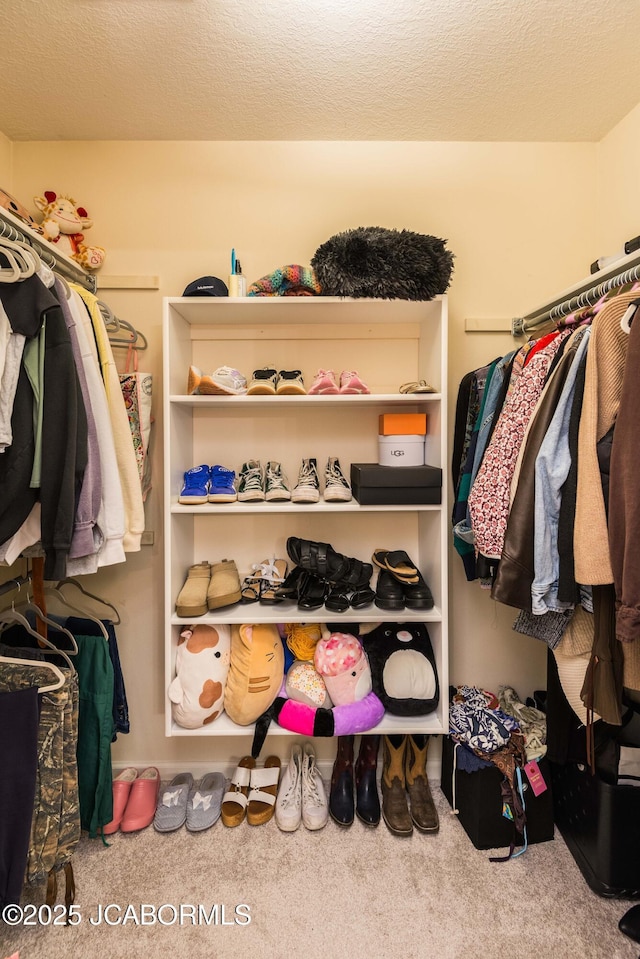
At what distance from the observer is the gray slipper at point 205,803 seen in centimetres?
153

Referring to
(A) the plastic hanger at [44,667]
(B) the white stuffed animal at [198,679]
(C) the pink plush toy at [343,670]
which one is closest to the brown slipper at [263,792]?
(B) the white stuffed animal at [198,679]

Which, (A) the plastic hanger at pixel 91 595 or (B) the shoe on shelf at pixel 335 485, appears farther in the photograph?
(A) the plastic hanger at pixel 91 595

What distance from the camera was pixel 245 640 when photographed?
5.16ft

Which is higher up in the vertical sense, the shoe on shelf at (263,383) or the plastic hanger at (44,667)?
the shoe on shelf at (263,383)

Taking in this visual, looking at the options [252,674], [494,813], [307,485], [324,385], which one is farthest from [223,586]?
[494,813]

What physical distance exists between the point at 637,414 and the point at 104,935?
184 centimetres

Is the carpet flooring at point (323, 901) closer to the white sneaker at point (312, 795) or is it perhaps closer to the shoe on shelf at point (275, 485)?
the white sneaker at point (312, 795)

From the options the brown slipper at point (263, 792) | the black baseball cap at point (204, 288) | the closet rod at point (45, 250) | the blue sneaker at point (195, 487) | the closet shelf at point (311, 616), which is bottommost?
the brown slipper at point (263, 792)

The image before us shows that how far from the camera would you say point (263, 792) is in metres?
1.62

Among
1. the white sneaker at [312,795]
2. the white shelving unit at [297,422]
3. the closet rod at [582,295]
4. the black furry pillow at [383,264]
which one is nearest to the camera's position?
the closet rod at [582,295]

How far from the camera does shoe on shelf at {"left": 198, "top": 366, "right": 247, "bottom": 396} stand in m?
1.46

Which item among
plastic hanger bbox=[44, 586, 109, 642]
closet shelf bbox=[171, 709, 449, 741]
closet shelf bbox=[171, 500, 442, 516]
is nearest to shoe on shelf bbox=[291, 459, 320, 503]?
closet shelf bbox=[171, 500, 442, 516]

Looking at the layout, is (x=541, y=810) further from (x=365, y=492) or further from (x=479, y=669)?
(x=365, y=492)

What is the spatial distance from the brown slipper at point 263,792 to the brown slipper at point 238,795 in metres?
0.02
